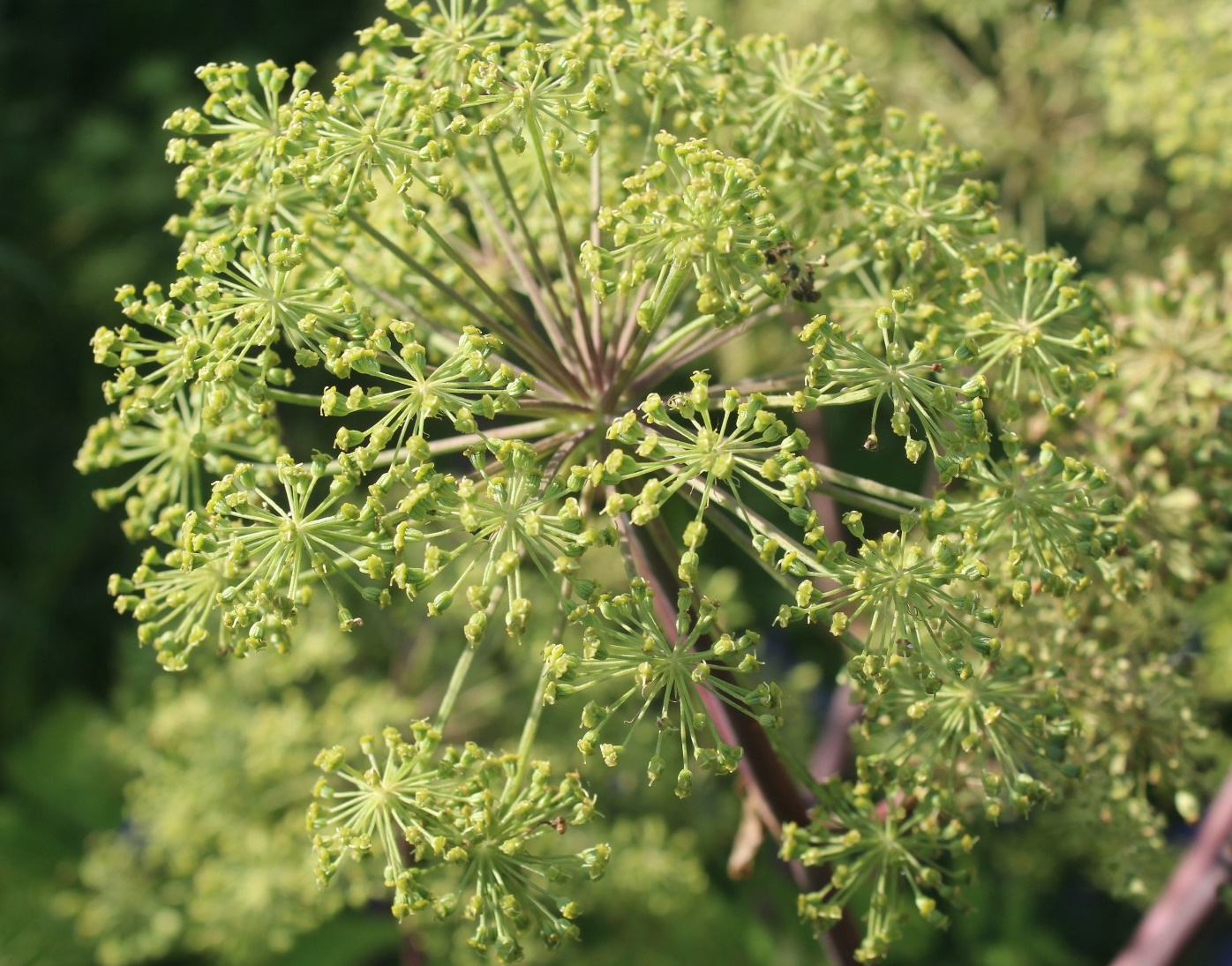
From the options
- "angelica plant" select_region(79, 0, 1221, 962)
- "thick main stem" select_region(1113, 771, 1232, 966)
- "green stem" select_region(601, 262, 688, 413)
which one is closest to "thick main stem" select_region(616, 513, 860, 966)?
"angelica plant" select_region(79, 0, 1221, 962)

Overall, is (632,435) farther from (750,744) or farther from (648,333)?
(750,744)

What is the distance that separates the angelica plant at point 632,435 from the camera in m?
1.62

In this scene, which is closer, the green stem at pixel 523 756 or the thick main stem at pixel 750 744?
the green stem at pixel 523 756

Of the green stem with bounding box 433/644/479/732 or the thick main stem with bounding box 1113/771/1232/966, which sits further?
the thick main stem with bounding box 1113/771/1232/966

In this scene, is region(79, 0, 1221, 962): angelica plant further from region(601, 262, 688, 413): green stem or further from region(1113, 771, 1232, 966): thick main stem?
region(1113, 771, 1232, 966): thick main stem

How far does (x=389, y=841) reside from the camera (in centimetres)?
171

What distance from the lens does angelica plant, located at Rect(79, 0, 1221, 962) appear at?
162 cm

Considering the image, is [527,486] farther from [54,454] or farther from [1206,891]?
[54,454]

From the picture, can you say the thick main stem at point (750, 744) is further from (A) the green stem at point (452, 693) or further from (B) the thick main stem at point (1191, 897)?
(B) the thick main stem at point (1191, 897)

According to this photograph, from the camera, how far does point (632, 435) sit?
1.65 meters

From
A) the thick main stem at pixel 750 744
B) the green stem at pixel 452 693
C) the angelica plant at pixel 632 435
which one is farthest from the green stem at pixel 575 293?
the green stem at pixel 452 693

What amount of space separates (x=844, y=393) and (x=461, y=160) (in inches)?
40.5

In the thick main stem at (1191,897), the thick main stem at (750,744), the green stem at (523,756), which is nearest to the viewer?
the green stem at (523,756)

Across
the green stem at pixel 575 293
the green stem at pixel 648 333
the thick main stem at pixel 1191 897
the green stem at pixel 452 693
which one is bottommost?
the thick main stem at pixel 1191 897
